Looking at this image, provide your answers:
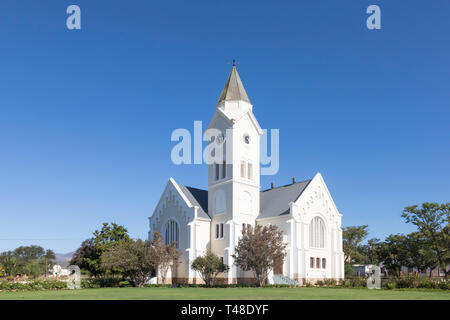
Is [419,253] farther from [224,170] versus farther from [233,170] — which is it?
[224,170]

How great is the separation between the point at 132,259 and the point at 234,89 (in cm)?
2468

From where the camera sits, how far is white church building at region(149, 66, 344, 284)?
4756cm

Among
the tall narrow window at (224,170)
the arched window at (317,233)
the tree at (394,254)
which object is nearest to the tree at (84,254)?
the tall narrow window at (224,170)

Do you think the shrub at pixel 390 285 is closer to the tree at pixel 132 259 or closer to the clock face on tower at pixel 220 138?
the tree at pixel 132 259

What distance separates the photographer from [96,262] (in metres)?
50.4

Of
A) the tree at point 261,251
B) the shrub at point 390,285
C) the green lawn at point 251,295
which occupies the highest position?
the tree at point 261,251

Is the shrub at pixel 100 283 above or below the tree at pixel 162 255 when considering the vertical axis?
below

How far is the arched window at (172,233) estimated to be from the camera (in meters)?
53.0

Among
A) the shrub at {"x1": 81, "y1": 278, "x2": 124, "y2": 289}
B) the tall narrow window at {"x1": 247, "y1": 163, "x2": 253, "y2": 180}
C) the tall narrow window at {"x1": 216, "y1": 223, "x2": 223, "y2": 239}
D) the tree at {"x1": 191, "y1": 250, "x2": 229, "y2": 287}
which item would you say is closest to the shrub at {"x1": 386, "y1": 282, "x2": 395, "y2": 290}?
the tree at {"x1": 191, "y1": 250, "x2": 229, "y2": 287}

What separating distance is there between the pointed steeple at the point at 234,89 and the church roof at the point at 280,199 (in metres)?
12.3

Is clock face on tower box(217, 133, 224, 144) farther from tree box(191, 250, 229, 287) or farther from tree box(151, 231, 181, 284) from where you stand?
tree box(191, 250, 229, 287)

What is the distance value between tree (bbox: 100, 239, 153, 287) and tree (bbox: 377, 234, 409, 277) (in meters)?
33.3

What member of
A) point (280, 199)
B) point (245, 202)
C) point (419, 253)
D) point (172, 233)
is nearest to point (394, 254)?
point (419, 253)
